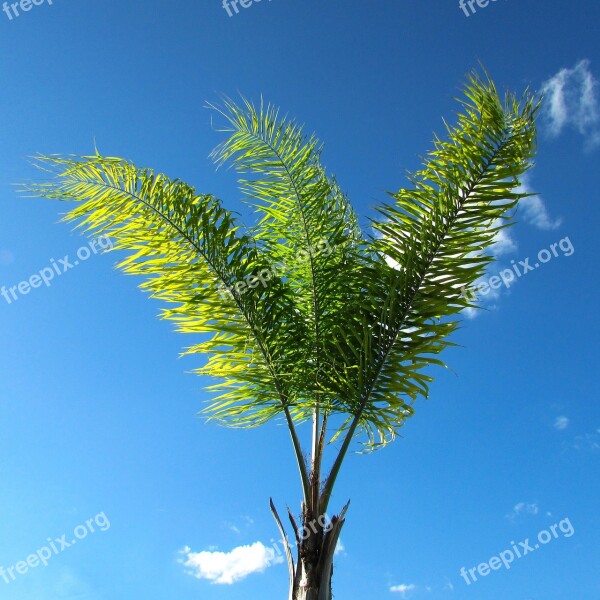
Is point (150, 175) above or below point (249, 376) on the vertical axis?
above

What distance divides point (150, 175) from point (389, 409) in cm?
290

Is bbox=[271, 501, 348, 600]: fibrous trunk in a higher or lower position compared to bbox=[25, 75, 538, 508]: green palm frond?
lower

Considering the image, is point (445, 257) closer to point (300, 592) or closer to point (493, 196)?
point (493, 196)

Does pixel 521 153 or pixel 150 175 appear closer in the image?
pixel 521 153

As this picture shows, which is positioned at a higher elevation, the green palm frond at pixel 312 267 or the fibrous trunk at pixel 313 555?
the green palm frond at pixel 312 267

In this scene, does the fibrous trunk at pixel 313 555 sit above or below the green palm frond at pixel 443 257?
below

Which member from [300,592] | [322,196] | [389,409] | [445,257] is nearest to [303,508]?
[300,592]

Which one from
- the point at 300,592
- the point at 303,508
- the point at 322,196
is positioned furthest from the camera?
the point at 322,196

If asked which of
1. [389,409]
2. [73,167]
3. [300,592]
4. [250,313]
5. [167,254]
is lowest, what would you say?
[300,592]

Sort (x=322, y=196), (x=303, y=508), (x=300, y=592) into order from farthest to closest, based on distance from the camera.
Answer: (x=322, y=196) → (x=303, y=508) → (x=300, y=592)

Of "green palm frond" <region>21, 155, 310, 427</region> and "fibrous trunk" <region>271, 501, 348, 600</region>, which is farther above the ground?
"green palm frond" <region>21, 155, 310, 427</region>

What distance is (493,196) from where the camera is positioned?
16.8ft

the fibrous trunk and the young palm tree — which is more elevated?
the young palm tree

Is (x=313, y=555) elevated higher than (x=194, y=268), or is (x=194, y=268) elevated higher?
(x=194, y=268)
